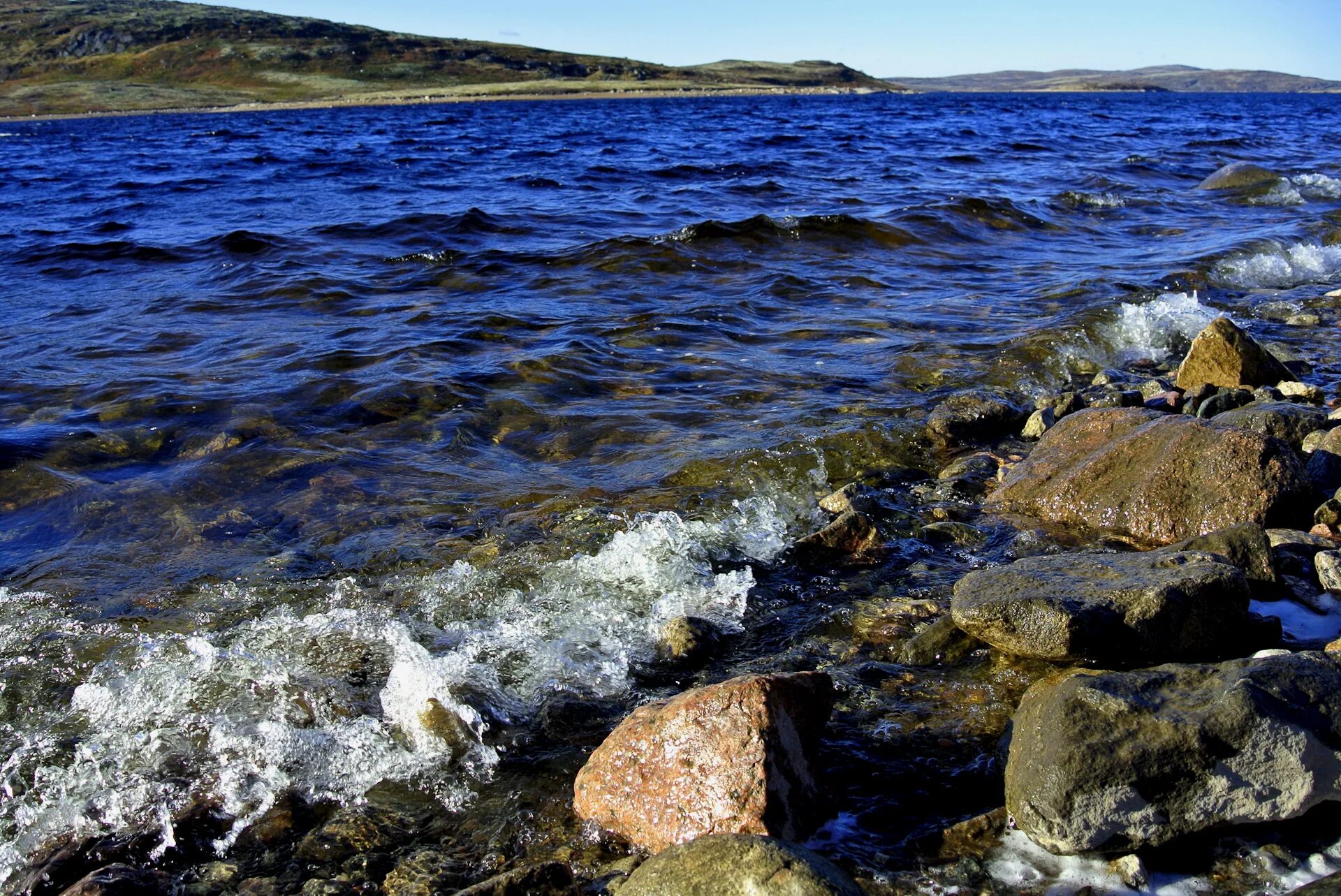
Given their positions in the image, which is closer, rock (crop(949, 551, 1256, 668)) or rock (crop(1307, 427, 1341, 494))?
rock (crop(949, 551, 1256, 668))

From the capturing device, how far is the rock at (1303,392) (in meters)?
6.18

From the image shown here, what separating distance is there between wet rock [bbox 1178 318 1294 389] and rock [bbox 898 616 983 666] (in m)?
3.80

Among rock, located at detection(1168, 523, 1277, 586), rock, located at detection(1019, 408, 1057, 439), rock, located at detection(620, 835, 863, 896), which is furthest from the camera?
rock, located at detection(1019, 408, 1057, 439)

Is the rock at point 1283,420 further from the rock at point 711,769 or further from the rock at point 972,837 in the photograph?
the rock at point 711,769

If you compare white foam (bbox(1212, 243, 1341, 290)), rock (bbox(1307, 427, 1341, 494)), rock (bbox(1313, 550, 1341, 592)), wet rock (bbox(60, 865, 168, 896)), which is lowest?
wet rock (bbox(60, 865, 168, 896))

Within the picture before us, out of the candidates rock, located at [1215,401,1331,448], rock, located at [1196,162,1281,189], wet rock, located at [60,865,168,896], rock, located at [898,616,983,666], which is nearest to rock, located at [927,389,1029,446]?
rock, located at [1215,401,1331,448]

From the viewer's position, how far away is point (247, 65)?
103 m

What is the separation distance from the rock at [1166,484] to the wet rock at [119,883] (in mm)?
3930

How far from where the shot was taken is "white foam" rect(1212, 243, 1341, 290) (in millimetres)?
10164

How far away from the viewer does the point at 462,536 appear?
4691 millimetres

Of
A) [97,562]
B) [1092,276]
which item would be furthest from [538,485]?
[1092,276]

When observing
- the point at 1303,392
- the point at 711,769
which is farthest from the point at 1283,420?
the point at 711,769

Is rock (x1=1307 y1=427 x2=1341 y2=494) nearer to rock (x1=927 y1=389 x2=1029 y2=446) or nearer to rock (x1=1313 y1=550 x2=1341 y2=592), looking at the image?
rock (x1=1313 y1=550 x2=1341 y2=592)

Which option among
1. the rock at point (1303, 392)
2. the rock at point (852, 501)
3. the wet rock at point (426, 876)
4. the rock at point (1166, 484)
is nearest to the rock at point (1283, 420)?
the rock at point (1166, 484)
